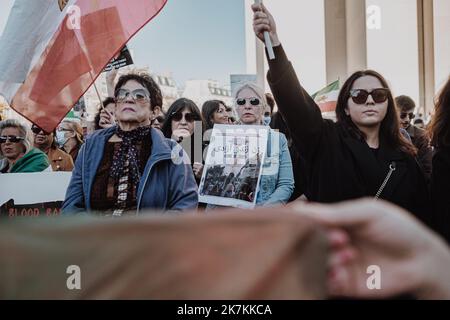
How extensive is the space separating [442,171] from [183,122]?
5.19 feet

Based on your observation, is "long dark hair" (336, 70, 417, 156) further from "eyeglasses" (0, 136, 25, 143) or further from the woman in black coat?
"eyeglasses" (0, 136, 25, 143)

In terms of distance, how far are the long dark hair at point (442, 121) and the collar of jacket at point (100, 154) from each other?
1.06 m

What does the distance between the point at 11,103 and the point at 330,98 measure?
2.20 metres

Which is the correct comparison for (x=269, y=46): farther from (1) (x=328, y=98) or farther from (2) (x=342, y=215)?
(1) (x=328, y=98)

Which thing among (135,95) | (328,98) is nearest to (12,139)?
(135,95)

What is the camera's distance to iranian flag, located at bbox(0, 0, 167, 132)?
8.68 feet

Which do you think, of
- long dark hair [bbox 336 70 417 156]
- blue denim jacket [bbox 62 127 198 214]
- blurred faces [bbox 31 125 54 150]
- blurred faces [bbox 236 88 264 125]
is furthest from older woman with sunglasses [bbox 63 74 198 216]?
blurred faces [bbox 31 125 54 150]

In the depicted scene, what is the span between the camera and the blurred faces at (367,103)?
2.05 m

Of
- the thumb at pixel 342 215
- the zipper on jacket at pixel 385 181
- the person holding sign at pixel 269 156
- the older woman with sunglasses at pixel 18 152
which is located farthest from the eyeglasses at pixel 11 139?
the thumb at pixel 342 215

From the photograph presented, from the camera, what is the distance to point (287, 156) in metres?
2.79

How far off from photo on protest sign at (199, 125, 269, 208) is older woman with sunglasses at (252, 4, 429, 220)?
2.11 feet

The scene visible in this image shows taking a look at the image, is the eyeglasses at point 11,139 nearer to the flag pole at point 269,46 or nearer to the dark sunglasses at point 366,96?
the flag pole at point 269,46
